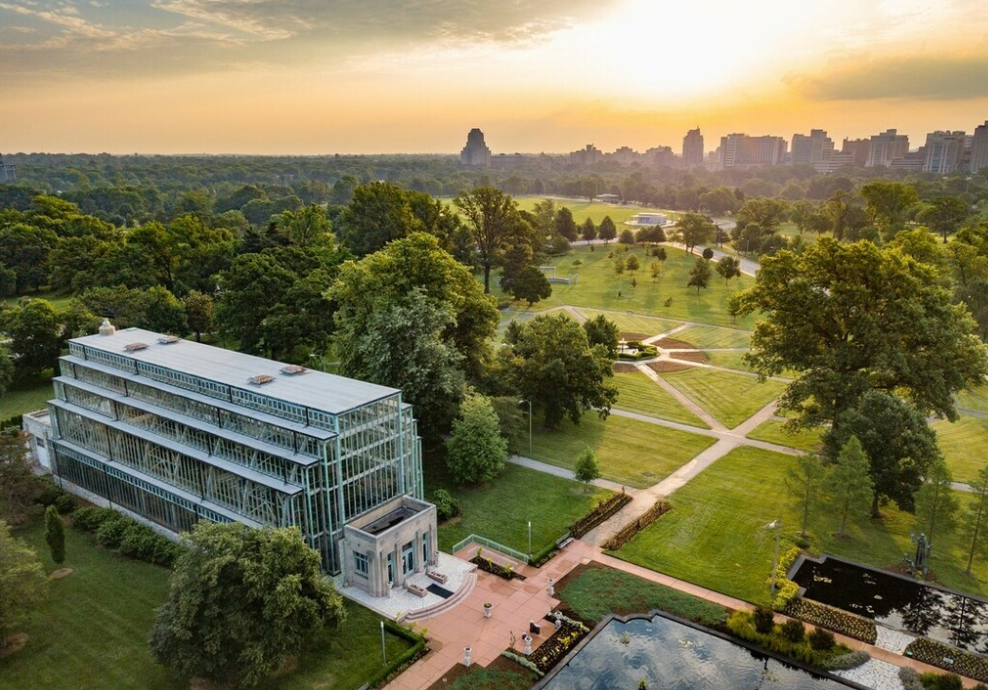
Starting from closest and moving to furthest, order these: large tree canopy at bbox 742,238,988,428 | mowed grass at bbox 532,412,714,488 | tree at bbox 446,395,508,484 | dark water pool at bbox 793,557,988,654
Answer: dark water pool at bbox 793,557,988,654, tree at bbox 446,395,508,484, large tree canopy at bbox 742,238,988,428, mowed grass at bbox 532,412,714,488

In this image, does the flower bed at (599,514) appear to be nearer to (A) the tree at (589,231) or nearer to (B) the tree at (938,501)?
(B) the tree at (938,501)

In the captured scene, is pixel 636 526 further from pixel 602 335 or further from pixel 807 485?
pixel 602 335

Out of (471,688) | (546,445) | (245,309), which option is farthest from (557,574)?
(245,309)

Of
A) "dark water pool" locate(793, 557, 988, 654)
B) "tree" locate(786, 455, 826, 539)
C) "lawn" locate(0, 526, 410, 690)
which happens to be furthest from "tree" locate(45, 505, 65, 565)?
"tree" locate(786, 455, 826, 539)

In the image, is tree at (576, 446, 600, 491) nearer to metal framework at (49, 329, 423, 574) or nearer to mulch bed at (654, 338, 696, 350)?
metal framework at (49, 329, 423, 574)

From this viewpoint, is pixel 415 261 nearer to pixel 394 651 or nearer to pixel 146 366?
pixel 146 366

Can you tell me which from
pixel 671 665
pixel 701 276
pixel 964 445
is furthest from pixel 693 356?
pixel 671 665

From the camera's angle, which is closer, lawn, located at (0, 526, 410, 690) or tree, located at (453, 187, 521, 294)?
lawn, located at (0, 526, 410, 690)

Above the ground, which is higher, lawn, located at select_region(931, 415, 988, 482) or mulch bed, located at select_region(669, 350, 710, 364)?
mulch bed, located at select_region(669, 350, 710, 364)
